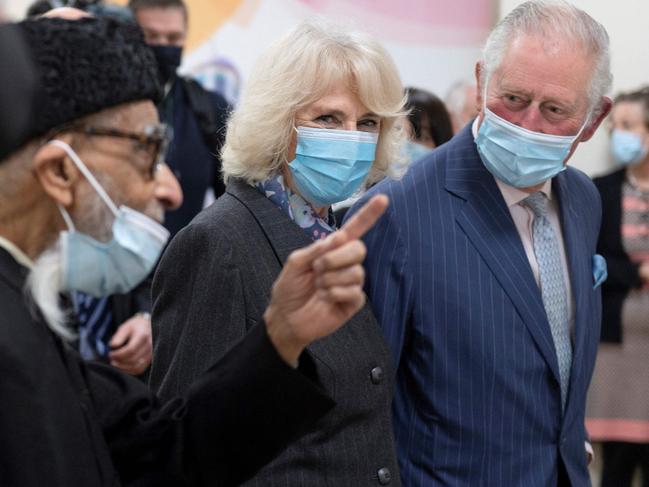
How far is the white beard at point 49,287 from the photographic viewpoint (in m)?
1.70

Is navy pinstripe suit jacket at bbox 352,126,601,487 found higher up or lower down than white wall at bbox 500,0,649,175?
higher up

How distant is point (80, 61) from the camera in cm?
171

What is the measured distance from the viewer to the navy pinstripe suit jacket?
258cm

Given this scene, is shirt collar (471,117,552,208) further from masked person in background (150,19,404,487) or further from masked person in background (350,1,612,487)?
masked person in background (150,19,404,487)

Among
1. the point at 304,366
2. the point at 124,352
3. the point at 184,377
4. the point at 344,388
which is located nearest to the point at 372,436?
the point at 344,388

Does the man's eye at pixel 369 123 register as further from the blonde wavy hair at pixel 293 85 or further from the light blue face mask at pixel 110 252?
the light blue face mask at pixel 110 252

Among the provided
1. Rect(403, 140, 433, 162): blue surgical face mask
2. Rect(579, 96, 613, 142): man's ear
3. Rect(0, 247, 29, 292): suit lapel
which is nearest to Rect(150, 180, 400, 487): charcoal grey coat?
Rect(0, 247, 29, 292): suit lapel

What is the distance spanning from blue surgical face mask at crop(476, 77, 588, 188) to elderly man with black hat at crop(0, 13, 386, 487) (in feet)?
3.23

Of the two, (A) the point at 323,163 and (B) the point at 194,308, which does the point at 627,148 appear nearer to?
(A) the point at 323,163

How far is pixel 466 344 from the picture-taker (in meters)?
2.58

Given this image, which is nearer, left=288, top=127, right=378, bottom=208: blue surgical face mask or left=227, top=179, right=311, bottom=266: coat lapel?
left=227, top=179, right=311, bottom=266: coat lapel

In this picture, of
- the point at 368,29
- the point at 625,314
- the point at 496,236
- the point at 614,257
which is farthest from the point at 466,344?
the point at 368,29

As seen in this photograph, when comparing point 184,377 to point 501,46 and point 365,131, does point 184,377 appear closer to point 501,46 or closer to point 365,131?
point 365,131

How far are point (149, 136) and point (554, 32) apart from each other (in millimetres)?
1237
